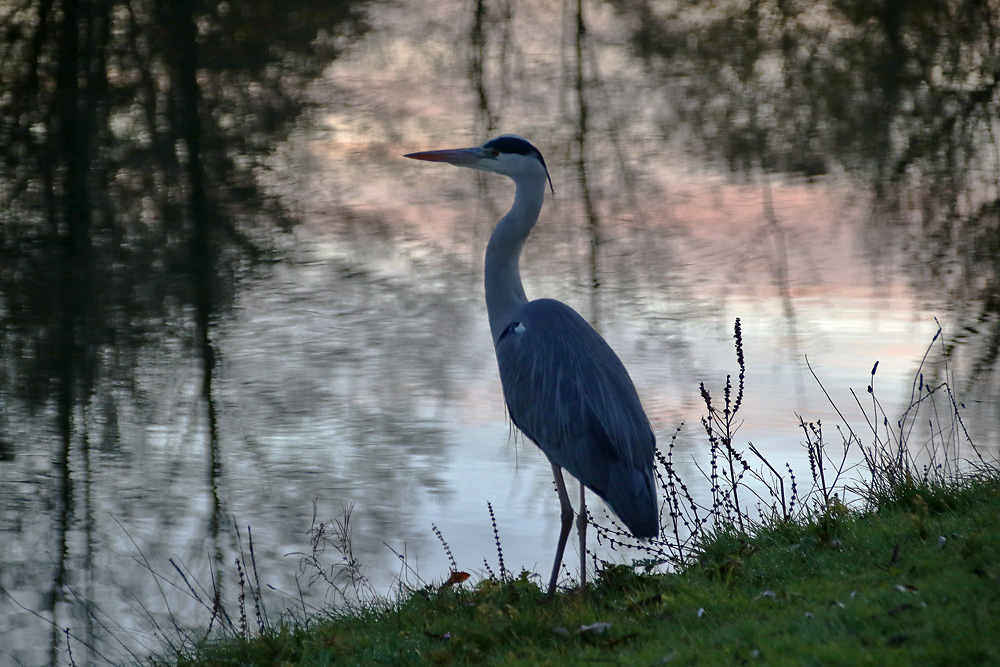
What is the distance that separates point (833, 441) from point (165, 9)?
11891mm

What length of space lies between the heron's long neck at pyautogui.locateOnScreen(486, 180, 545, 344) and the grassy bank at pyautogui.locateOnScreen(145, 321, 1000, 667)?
1205 mm

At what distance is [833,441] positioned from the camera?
734 cm

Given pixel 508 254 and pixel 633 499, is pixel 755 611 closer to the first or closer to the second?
pixel 633 499

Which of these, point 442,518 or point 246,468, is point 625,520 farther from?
point 246,468

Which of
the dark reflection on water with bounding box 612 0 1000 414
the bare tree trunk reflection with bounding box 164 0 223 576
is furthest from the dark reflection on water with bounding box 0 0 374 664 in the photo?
the dark reflection on water with bounding box 612 0 1000 414

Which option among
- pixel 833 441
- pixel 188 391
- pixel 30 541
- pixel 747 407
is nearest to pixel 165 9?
pixel 188 391

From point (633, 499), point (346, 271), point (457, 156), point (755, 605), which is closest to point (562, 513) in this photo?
point (633, 499)

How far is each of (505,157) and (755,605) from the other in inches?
103

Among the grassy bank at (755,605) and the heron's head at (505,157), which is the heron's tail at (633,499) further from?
the heron's head at (505,157)

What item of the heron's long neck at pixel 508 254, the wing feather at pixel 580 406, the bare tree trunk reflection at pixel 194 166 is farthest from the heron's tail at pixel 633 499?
the bare tree trunk reflection at pixel 194 166

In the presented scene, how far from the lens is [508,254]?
4512mm

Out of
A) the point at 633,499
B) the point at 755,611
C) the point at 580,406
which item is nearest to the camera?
the point at 755,611

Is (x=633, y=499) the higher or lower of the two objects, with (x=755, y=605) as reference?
higher

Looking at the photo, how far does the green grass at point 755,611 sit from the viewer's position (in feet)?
8.07
